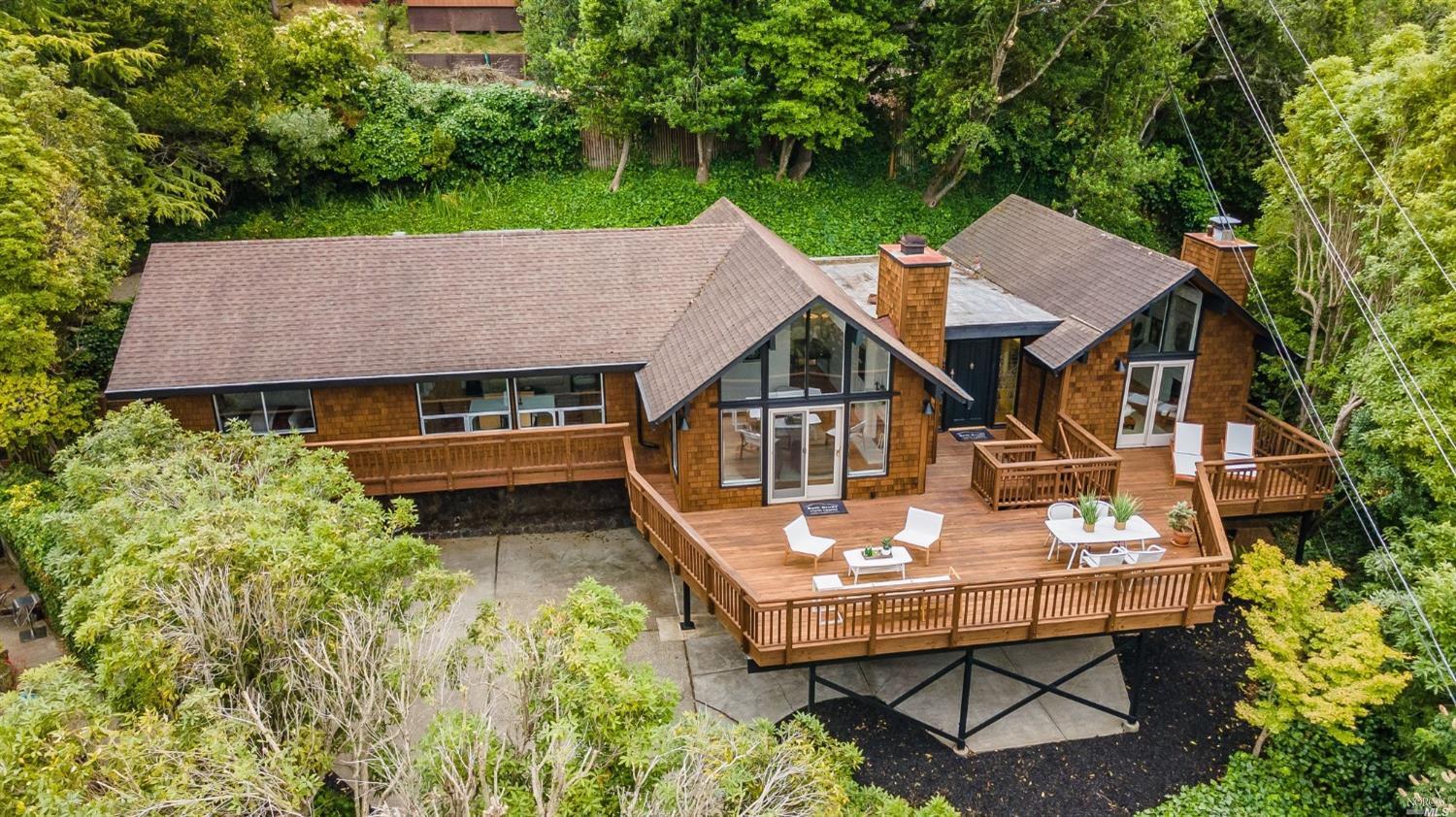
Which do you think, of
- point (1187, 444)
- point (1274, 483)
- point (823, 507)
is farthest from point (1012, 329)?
point (823, 507)

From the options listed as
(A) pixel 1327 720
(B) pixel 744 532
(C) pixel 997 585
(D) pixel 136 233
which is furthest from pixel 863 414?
(D) pixel 136 233

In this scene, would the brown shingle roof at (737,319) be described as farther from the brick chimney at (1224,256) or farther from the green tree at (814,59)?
the green tree at (814,59)

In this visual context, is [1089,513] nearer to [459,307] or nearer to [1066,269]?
[1066,269]

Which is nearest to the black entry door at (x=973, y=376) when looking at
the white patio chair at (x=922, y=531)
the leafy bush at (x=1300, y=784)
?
the white patio chair at (x=922, y=531)

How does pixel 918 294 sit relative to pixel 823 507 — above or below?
above

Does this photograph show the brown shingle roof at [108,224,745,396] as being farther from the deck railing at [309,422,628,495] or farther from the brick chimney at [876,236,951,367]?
the brick chimney at [876,236,951,367]
